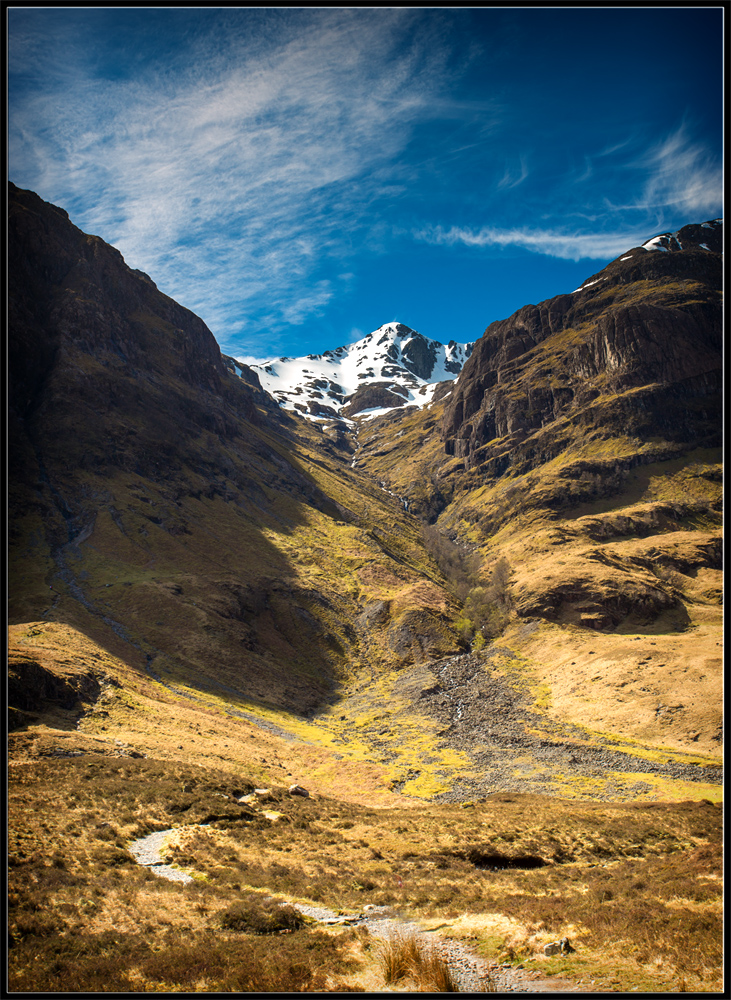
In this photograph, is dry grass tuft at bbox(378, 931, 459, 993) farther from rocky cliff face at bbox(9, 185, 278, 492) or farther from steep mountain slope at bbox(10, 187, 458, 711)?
rocky cliff face at bbox(9, 185, 278, 492)

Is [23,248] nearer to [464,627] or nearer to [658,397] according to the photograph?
[464,627]

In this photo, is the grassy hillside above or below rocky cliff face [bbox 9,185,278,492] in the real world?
below

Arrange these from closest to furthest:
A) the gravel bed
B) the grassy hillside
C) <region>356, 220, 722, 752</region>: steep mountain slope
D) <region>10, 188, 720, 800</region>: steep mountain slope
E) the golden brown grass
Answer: the grassy hillside
the golden brown grass
the gravel bed
<region>10, 188, 720, 800</region>: steep mountain slope
<region>356, 220, 722, 752</region>: steep mountain slope

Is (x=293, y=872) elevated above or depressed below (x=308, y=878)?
A: below

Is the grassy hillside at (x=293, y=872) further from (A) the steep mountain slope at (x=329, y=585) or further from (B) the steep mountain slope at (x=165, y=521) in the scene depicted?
(B) the steep mountain slope at (x=165, y=521)

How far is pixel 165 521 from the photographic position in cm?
12169

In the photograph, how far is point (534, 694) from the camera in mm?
85938

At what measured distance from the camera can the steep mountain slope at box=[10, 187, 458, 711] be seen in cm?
8719

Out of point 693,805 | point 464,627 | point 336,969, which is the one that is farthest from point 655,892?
point 464,627

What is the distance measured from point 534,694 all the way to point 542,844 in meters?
57.9

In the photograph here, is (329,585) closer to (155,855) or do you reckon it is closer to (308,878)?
(155,855)

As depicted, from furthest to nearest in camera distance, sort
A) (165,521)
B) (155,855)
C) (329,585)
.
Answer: (329,585) → (165,521) → (155,855)

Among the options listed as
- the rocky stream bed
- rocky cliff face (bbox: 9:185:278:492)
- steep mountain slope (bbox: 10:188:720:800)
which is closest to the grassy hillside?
the rocky stream bed

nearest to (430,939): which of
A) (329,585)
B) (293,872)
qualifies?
(293,872)
